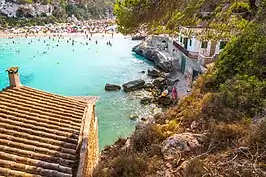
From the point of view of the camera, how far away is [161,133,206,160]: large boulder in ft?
23.0

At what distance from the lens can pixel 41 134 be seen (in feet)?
24.4

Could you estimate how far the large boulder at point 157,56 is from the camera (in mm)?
37294

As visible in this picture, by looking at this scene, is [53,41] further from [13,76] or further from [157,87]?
[13,76]

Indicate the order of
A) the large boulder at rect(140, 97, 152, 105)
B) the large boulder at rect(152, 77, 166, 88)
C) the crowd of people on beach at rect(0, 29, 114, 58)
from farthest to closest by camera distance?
the crowd of people on beach at rect(0, 29, 114, 58) → the large boulder at rect(152, 77, 166, 88) → the large boulder at rect(140, 97, 152, 105)

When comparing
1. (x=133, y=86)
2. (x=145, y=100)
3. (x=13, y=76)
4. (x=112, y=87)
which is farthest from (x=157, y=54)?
(x=13, y=76)

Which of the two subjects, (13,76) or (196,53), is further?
(196,53)

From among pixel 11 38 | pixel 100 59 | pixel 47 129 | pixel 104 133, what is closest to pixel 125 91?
pixel 104 133

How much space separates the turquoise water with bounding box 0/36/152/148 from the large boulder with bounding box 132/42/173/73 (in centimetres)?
149

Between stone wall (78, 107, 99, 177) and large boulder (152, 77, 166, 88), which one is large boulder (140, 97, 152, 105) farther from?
stone wall (78, 107, 99, 177)

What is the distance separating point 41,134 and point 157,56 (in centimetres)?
3550

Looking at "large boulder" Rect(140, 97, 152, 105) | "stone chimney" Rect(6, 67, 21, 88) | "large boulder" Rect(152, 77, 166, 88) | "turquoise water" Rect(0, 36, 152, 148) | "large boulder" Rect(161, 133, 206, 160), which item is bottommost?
"turquoise water" Rect(0, 36, 152, 148)

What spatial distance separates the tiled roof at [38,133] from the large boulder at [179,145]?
2.38 m

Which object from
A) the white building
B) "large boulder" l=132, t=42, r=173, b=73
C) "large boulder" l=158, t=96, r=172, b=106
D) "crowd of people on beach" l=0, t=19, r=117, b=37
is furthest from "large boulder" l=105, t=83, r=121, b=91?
"crowd of people on beach" l=0, t=19, r=117, b=37

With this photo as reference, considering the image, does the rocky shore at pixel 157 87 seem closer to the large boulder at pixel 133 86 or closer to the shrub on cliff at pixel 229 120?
the large boulder at pixel 133 86
